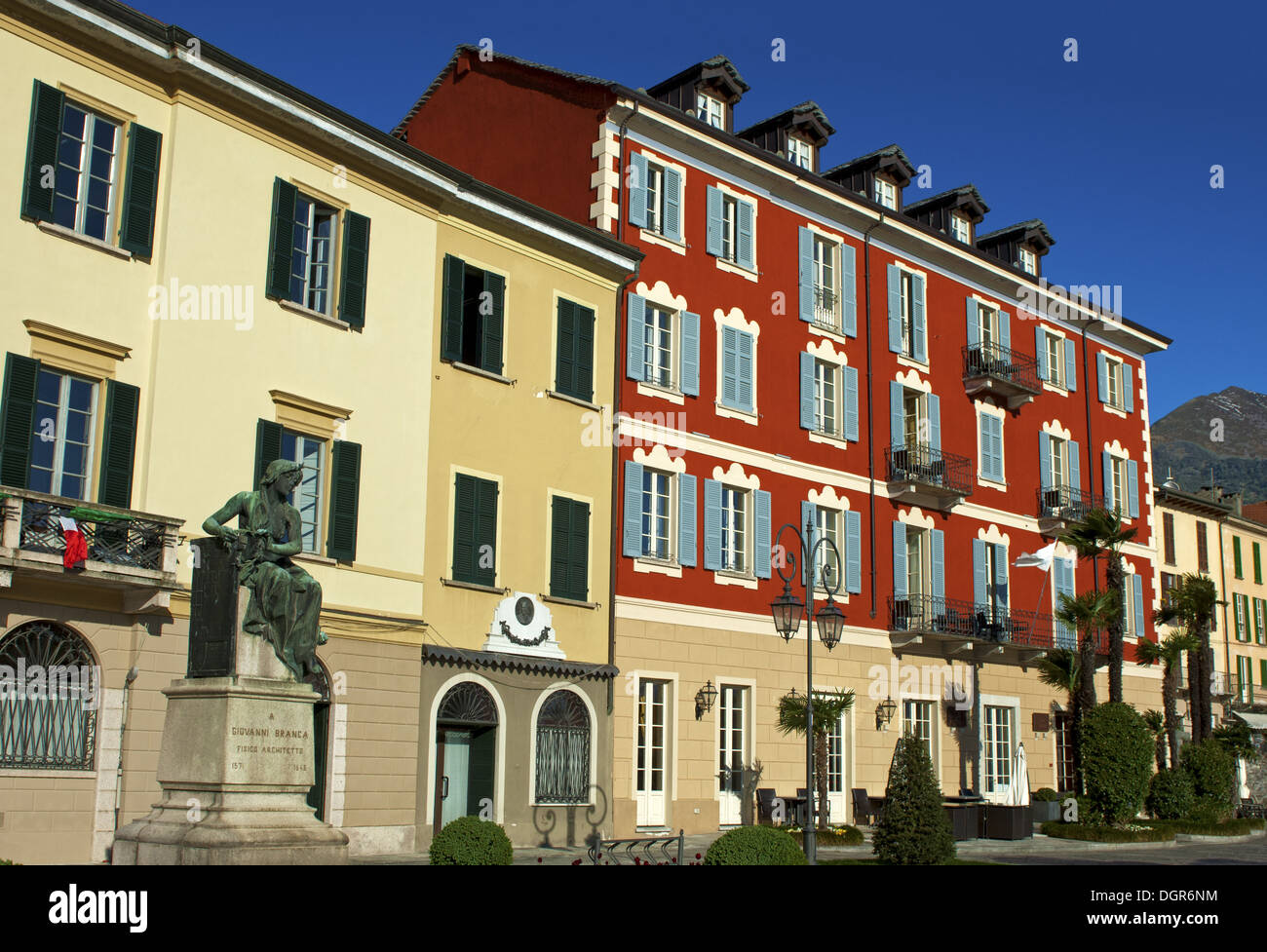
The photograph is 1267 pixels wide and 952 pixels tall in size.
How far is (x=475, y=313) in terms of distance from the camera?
25.3 meters

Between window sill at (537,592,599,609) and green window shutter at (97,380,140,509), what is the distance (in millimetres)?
8599

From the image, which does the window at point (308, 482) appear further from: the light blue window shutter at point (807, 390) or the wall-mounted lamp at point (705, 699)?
the light blue window shutter at point (807, 390)

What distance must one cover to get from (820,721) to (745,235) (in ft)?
36.6

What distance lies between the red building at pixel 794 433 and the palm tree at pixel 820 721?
0.40 metres

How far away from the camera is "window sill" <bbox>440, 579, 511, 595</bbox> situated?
77.6ft

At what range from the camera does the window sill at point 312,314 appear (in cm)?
2153

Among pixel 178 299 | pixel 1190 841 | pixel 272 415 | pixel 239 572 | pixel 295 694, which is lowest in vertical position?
pixel 1190 841

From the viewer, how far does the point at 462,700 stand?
23.8 metres

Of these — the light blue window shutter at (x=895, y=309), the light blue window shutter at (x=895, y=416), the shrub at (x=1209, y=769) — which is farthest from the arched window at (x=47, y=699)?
the shrub at (x=1209, y=769)

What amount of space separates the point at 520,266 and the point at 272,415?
21.8 ft

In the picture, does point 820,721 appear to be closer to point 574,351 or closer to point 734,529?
point 734,529

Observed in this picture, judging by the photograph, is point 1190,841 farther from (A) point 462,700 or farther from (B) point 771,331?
(A) point 462,700

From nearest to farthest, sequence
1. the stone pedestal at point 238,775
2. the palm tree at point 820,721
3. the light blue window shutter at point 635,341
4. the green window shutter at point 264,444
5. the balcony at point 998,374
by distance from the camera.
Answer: the stone pedestal at point 238,775 < the green window shutter at point 264,444 < the light blue window shutter at point 635,341 < the palm tree at point 820,721 < the balcony at point 998,374
